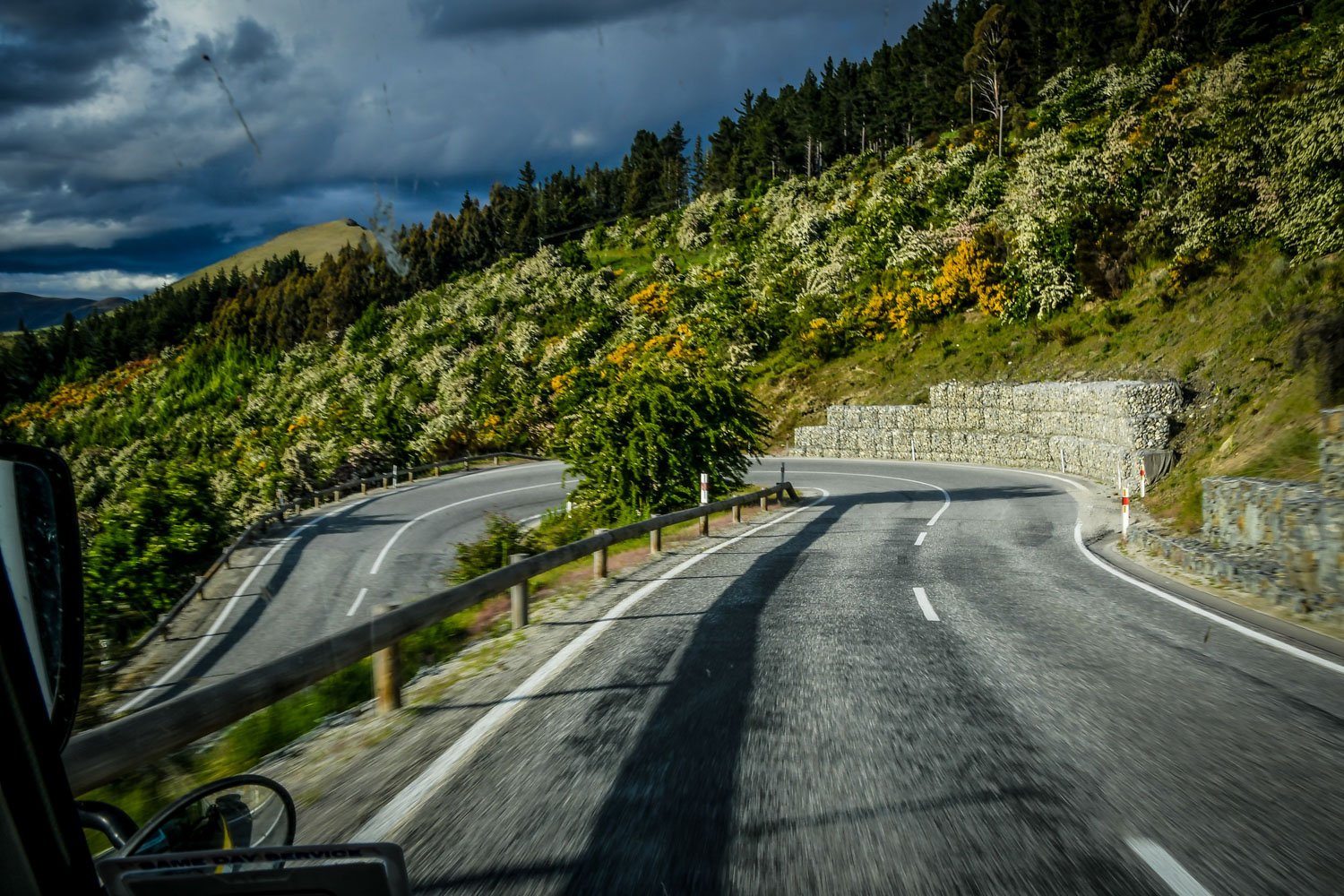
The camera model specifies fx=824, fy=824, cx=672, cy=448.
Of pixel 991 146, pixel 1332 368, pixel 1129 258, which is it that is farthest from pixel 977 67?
pixel 1332 368

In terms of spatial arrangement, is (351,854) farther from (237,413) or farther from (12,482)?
(237,413)

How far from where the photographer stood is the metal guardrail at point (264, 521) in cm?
2047

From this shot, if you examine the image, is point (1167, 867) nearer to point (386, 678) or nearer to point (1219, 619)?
point (386, 678)

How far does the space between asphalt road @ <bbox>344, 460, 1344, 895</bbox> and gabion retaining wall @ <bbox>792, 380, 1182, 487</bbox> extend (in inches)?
761

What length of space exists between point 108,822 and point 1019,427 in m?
38.9

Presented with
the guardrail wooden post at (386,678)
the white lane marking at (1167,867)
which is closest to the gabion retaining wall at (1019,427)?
the white lane marking at (1167,867)

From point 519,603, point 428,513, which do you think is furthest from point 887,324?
point 519,603

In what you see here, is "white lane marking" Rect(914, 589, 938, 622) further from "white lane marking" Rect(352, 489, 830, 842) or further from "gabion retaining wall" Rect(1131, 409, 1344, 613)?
"gabion retaining wall" Rect(1131, 409, 1344, 613)

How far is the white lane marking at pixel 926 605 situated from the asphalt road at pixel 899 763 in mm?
62

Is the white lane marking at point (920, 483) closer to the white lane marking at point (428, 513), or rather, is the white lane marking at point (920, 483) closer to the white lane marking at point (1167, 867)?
the white lane marking at point (428, 513)

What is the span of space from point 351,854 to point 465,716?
400cm

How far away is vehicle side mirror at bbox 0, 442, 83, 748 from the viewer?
1.55m

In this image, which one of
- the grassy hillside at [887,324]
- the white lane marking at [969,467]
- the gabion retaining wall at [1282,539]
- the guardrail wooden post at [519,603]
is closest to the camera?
the guardrail wooden post at [519,603]

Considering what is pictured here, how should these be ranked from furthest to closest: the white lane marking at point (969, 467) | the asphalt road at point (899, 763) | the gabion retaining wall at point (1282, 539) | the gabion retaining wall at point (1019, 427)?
1. the white lane marking at point (969, 467)
2. the gabion retaining wall at point (1019, 427)
3. the gabion retaining wall at point (1282, 539)
4. the asphalt road at point (899, 763)
